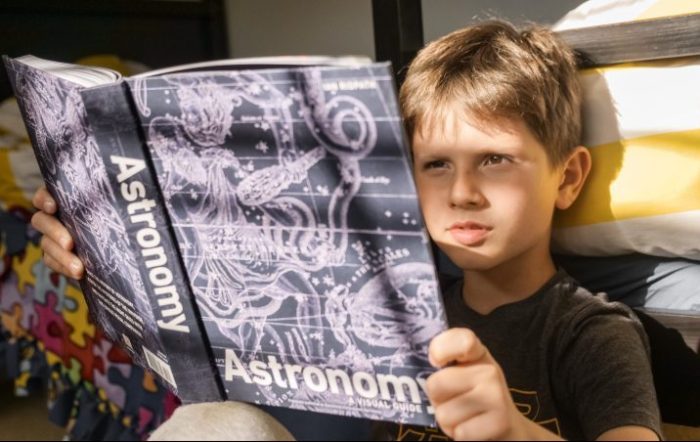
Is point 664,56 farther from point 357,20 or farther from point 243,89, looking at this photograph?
point 357,20

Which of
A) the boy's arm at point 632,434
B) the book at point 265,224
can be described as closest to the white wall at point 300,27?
the book at point 265,224

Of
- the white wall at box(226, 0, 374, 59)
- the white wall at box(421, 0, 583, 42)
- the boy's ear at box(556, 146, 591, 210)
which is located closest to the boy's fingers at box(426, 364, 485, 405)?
the boy's ear at box(556, 146, 591, 210)

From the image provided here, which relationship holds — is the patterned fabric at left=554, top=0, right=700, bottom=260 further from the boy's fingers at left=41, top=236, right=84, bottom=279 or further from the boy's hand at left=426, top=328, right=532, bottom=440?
the boy's fingers at left=41, top=236, right=84, bottom=279

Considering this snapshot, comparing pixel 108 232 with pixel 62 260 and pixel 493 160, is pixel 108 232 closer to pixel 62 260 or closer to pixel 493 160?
pixel 62 260

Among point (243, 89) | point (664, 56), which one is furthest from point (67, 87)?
point (664, 56)

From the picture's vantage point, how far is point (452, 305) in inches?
39.5

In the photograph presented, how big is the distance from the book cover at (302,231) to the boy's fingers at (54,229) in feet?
0.94

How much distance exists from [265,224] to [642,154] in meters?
0.51

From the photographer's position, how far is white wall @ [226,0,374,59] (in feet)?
6.07

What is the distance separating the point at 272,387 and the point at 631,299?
50cm

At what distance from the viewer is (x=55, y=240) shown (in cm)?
96

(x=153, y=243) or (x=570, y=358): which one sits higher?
(x=153, y=243)

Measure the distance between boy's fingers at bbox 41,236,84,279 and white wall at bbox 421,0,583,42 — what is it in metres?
0.95

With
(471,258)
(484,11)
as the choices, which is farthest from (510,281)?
(484,11)
